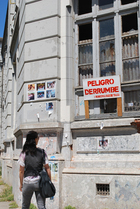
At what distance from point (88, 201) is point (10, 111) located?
9822 mm

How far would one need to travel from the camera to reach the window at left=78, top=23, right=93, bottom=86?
9.37m

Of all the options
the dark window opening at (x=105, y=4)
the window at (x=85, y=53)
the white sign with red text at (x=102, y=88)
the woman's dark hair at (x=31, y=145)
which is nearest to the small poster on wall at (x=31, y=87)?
the window at (x=85, y=53)

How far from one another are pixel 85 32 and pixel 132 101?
2907 millimetres

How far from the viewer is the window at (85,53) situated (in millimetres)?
9367

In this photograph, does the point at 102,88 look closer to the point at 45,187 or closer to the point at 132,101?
the point at 132,101

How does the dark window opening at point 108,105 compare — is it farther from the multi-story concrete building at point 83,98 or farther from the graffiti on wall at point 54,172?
the graffiti on wall at point 54,172

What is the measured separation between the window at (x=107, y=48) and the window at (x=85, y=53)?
39cm

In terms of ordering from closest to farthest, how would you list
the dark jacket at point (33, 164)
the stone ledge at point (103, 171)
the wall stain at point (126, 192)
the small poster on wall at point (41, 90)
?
the dark jacket at point (33, 164) < the wall stain at point (126, 192) < the stone ledge at point (103, 171) < the small poster on wall at point (41, 90)

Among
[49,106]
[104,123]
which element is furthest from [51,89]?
[104,123]

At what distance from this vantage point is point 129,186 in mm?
7770

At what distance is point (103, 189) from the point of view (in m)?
8.14

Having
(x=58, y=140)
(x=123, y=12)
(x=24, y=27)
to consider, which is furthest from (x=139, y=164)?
(x=24, y=27)

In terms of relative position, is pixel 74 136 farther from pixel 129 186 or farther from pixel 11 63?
pixel 11 63

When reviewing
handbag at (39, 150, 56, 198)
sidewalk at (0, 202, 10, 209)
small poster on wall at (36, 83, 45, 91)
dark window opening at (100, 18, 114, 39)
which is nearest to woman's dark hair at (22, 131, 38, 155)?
handbag at (39, 150, 56, 198)
